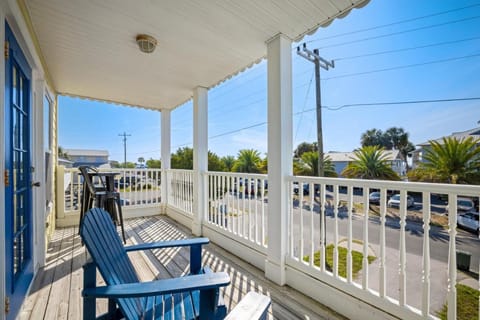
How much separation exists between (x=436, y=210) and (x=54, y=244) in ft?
15.0

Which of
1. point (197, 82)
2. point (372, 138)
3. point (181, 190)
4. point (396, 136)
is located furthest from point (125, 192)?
point (372, 138)

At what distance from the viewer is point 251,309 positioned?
0.76 meters

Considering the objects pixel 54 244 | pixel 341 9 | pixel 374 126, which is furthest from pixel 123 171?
pixel 374 126

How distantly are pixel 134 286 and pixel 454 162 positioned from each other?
3245 millimetres

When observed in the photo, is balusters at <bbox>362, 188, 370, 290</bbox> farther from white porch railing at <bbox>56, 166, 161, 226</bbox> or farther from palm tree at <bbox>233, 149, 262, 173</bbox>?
palm tree at <bbox>233, 149, 262, 173</bbox>

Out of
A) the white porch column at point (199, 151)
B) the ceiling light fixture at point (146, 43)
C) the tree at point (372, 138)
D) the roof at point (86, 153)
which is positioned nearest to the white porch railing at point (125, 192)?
the white porch column at point (199, 151)

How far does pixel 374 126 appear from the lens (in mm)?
8523

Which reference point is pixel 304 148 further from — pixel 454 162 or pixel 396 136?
pixel 454 162

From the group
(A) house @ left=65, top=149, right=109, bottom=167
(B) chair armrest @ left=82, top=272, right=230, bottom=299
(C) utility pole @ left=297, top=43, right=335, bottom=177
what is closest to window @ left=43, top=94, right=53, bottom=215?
(B) chair armrest @ left=82, top=272, right=230, bottom=299

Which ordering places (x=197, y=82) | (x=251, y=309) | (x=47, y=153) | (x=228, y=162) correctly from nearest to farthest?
(x=251, y=309) < (x=47, y=153) < (x=197, y=82) < (x=228, y=162)

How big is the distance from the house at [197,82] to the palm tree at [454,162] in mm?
1129

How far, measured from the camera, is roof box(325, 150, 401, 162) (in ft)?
17.0

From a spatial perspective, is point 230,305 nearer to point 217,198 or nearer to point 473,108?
point 217,198

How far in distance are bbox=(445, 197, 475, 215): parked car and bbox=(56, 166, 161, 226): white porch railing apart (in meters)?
4.81
